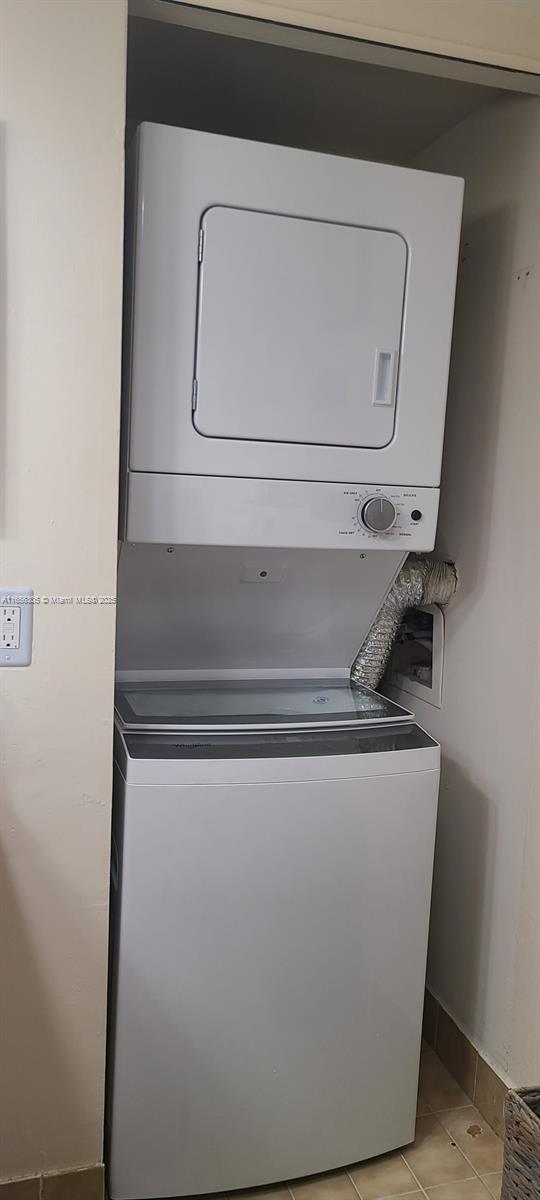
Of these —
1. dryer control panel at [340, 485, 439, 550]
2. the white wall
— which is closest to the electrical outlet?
dryer control panel at [340, 485, 439, 550]

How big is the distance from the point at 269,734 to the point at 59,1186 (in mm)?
932

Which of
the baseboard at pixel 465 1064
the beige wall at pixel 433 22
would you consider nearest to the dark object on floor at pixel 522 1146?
the baseboard at pixel 465 1064

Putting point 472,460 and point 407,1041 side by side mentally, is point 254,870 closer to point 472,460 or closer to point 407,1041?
point 407,1041

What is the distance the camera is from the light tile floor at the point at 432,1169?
1.85 m

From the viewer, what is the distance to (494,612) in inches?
81.5

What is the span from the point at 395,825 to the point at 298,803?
0.74ft

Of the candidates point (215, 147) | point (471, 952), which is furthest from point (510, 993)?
point (215, 147)

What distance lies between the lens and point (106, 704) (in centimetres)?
164

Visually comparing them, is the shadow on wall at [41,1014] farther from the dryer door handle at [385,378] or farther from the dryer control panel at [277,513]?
the dryer door handle at [385,378]

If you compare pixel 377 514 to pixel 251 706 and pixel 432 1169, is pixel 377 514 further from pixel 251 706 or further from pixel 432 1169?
pixel 432 1169

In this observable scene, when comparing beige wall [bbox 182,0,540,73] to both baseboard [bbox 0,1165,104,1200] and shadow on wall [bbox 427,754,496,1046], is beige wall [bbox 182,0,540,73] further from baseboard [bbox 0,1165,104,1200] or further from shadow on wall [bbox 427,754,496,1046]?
baseboard [bbox 0,1165,104,1200]

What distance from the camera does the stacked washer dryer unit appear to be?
1676mm

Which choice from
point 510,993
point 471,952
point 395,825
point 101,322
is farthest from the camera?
point 471,952

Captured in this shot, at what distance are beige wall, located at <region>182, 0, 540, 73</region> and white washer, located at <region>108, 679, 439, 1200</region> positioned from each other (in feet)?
4.30
